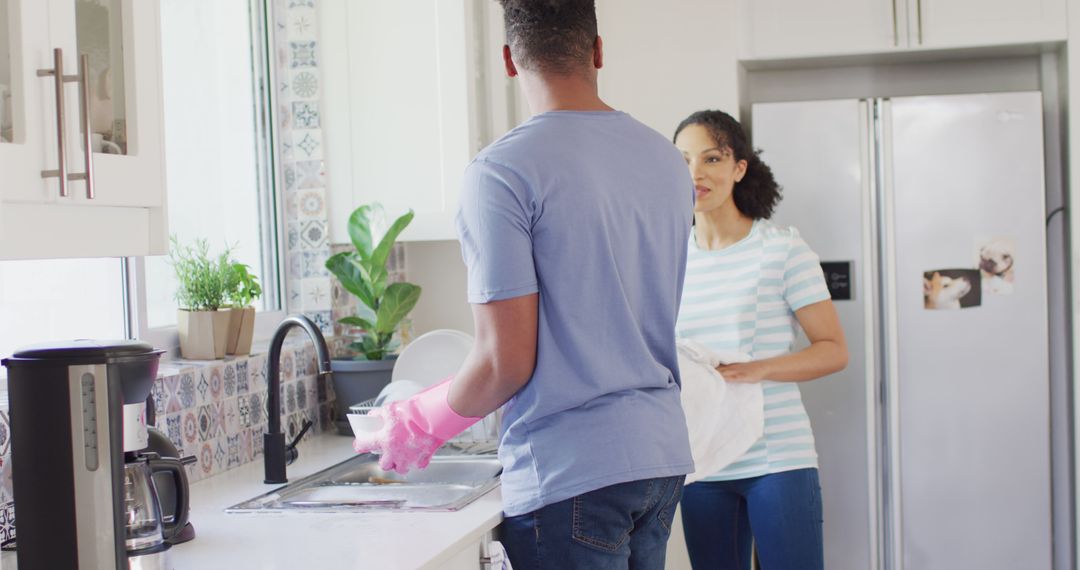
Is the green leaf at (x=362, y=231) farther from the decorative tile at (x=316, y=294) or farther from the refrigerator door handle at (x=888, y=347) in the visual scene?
the refrigerator door handle at (x=888, y=347)

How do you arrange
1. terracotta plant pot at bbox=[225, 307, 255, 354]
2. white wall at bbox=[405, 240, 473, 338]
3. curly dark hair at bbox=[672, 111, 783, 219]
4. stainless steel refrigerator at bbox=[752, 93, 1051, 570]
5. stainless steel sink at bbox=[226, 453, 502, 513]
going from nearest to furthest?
1. stainless steel sink at bbox=[226, 453, 502, 513]
2. terracotta plant pot at bbox=[225, 307, 255, 354]
3. curly dark hair at bbox=[672, 111, 783, 219]
4. stainless steel refrigerator at bbox=[752, 93, 1051, 570]
5. white wall at bbox=[405, 240, 473, 338]

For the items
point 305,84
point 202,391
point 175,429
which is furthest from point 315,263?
point 175,429

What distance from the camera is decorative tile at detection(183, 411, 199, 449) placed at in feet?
6.42

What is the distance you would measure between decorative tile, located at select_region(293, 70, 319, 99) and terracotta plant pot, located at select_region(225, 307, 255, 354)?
2.02ft

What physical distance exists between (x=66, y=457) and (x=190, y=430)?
0.72 meters

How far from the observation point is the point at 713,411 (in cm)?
206

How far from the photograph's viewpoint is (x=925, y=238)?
2830 millimetres

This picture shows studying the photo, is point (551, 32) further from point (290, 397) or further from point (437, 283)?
point (437, 283)

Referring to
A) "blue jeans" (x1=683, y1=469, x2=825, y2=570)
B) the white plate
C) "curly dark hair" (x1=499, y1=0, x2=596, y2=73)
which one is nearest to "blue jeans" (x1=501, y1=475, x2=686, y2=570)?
"curly dark hair" (x1=499, y1=0, x2=596, y2=73)

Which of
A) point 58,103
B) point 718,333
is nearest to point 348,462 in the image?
point 718,333

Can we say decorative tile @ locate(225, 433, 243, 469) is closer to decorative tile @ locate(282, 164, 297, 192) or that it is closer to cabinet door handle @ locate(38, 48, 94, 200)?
decorative tile @ locate(282, 164, 297, 192)

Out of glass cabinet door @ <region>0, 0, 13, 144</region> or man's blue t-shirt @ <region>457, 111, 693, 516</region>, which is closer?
glass cabinet door @ <region>0, 0, 13, 144</region>

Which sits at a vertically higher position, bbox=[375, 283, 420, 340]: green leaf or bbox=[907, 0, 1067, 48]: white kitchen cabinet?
bbox=[907, 0, 1067, 48]: white kitchen cabinet

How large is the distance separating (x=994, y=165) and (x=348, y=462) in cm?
177
